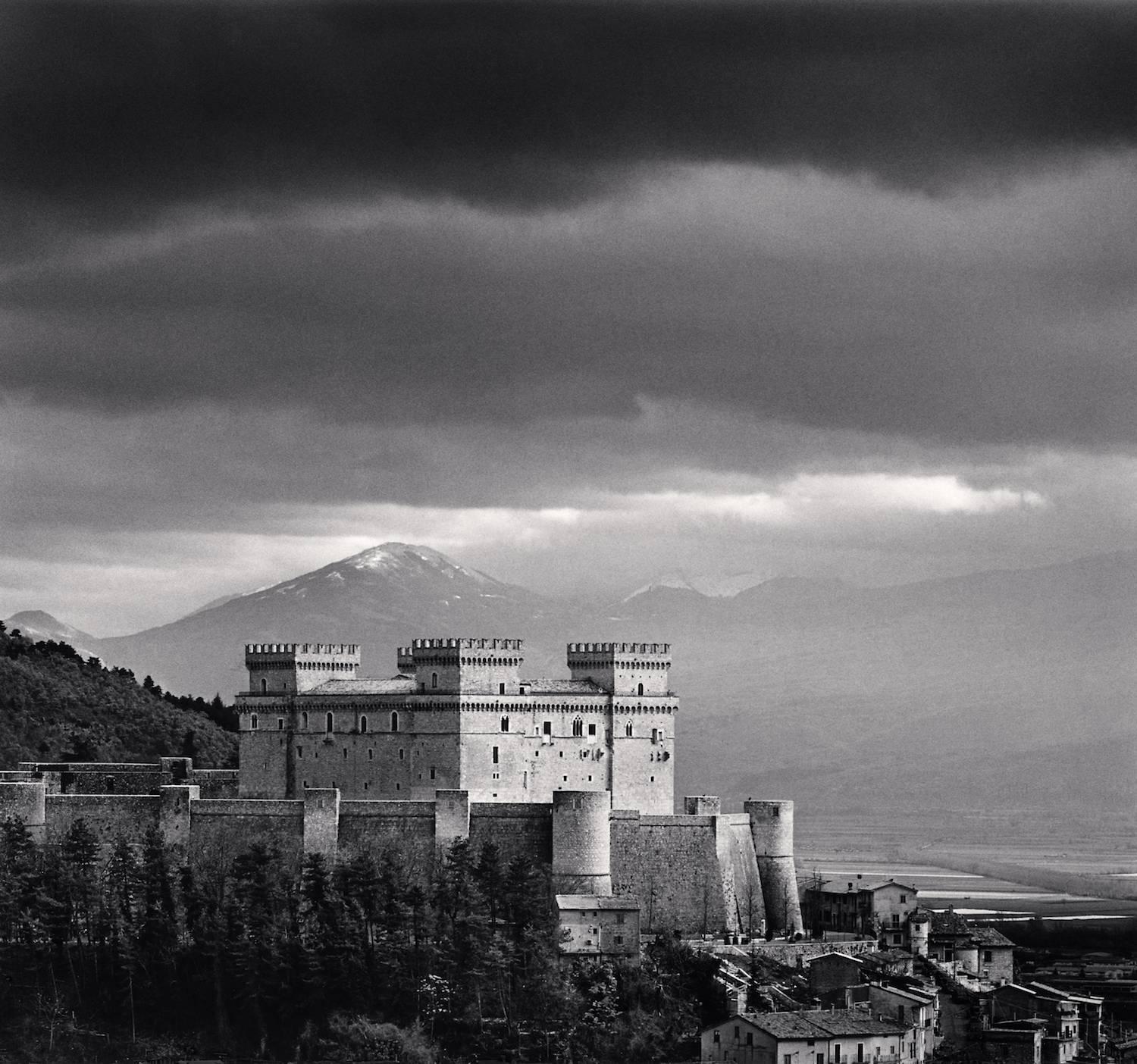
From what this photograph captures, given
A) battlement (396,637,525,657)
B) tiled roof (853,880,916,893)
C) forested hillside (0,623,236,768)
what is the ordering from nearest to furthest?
1. battlement (396,637,525,657)
2. tiled roof (853,880,916,893)
3. forested hillside (0,623,236,768)

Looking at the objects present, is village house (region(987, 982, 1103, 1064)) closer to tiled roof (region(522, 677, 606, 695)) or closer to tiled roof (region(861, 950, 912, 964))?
tiled roof (region(861, 950, 912, 964))

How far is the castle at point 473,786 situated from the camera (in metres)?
60.3

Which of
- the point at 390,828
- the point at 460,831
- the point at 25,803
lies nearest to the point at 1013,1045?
the point at 460,831

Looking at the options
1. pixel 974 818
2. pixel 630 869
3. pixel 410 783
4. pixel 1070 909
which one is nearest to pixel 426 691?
pixel 410 783

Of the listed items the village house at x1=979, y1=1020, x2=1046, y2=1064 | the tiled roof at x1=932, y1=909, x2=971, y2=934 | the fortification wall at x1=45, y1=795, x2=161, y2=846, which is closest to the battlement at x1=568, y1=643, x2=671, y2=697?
the tiled roof at x1=932, y1=909, x2=971, y2=934

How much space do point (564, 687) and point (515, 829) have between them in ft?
20.0

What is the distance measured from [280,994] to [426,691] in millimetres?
9558

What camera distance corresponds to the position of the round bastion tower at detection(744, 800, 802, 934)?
63562mm

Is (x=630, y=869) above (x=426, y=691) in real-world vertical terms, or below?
below

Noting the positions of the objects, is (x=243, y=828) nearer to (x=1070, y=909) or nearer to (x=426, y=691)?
(x=426, y=691)

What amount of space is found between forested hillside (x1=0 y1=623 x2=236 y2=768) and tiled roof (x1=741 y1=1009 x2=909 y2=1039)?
28.1 m

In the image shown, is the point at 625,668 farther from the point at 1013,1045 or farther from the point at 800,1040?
the point at 800,1040

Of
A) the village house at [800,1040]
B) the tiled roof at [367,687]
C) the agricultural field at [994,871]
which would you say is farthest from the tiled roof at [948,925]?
the tiled roof at [367,687]

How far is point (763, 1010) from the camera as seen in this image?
5603 centimetres
